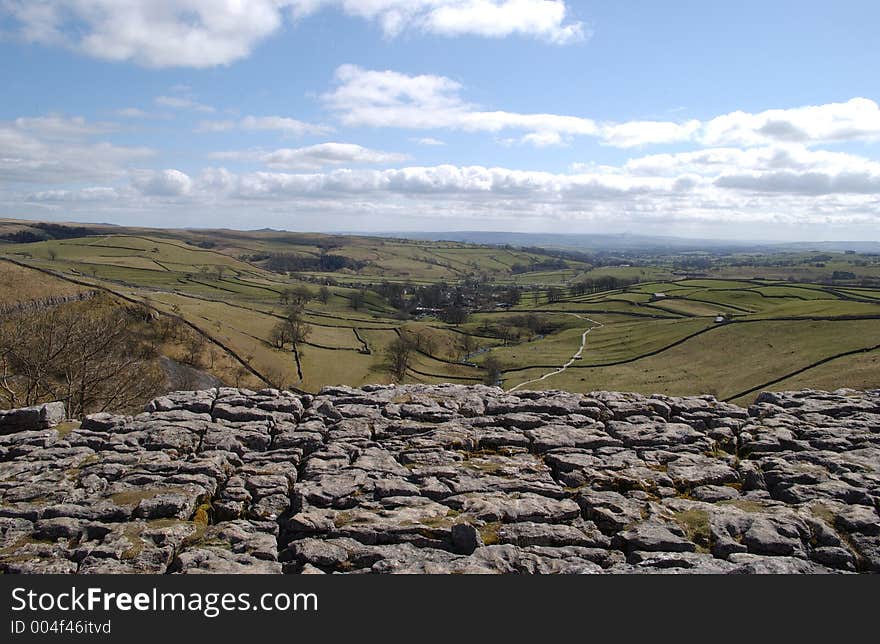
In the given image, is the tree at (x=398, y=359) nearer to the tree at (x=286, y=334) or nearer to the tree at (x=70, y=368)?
the tree at (x=286, y=334)

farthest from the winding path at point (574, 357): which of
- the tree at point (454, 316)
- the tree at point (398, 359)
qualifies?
the tree at point (454, 316)

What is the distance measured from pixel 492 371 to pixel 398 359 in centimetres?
1930

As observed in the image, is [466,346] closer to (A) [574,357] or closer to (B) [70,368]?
(A) [574,357]

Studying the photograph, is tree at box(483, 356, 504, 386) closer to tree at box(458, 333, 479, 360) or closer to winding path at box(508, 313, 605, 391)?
winding path at box(508, 313, 605, 391)

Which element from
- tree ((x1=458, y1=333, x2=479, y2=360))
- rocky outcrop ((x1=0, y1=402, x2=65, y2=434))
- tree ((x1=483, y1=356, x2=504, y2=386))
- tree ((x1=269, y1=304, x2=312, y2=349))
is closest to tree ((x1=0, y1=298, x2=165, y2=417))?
rocky outcrop ((x1=0, y1=402, x2=65, y2=434))

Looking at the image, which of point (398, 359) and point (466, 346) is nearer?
point (398, 359)

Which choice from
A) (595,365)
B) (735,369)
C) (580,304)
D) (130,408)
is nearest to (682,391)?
(735,369)

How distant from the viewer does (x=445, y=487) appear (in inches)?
778

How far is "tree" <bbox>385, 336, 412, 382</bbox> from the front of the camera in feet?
298

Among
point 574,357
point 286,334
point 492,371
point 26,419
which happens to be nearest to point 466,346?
point 492,371

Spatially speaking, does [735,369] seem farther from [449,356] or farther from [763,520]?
[763,520]

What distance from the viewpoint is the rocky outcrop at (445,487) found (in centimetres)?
1524

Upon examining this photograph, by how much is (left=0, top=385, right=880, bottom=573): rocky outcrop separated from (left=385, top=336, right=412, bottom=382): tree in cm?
6151

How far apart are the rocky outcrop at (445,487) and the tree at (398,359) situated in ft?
202
